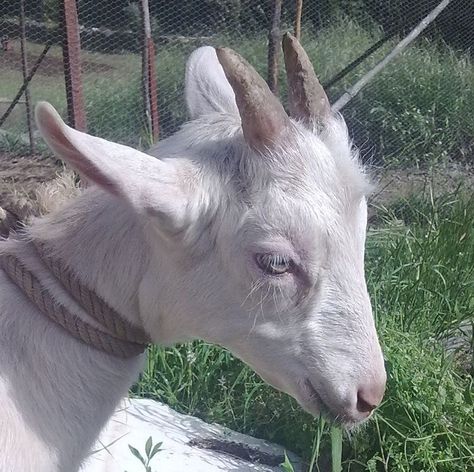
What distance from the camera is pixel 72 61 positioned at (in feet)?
16.7

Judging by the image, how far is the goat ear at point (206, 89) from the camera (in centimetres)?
268

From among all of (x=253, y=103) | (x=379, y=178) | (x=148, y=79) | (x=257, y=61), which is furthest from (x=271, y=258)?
(x=257, y=61)

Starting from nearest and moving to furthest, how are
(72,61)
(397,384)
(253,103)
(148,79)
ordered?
(253,103), (397,384), (72,61), (148,79)

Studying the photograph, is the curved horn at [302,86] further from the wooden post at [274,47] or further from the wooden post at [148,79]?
the wooden post at [274,47]

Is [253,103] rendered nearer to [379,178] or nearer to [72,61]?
[72,61]

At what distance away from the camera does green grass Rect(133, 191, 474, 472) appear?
3605 mm

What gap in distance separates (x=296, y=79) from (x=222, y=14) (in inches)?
257

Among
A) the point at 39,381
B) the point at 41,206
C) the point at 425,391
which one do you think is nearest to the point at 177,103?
the point at 425,391

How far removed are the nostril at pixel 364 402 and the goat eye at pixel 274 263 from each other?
0.38m

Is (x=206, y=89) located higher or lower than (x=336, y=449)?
higher

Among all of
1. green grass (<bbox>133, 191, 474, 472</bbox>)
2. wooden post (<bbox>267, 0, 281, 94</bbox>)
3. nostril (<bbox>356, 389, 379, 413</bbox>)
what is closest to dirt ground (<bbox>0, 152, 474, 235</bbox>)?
green grass (<bbox>133, 191, 474, 472</bbox>)

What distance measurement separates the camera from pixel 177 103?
6.66 meters

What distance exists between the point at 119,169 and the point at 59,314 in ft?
1.68

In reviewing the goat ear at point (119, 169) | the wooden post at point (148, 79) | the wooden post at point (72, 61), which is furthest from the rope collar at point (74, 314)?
the wooden post at point (148, 79)
